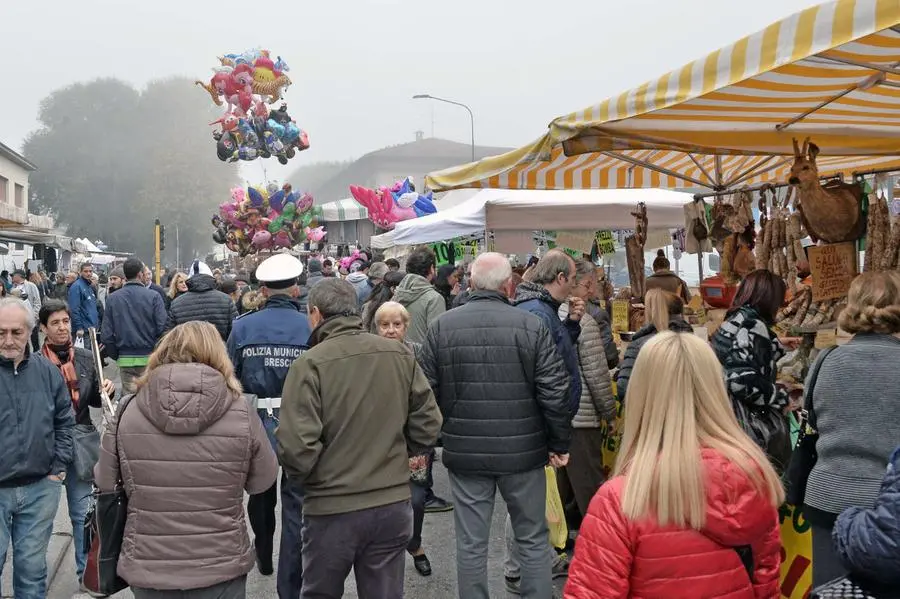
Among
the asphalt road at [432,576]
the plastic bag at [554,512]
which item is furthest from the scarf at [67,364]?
the plastic bag at [554,512]

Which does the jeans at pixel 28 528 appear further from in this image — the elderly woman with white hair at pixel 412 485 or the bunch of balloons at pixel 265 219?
the bunch of balloons at pixel 265 219

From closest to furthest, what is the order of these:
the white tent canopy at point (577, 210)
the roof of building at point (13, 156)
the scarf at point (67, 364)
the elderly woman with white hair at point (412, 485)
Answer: the scarf at point (67, 364)
the elderly woman with white hair at point (412, 485)
the white tent canopy at point (577, 210)
the roof of building at point (13, 156)

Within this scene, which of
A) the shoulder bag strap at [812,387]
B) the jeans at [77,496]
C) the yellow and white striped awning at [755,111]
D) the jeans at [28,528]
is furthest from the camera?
the jeans at [77,496]

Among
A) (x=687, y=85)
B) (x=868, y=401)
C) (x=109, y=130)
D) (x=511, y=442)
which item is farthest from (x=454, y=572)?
(x=109, y=130)

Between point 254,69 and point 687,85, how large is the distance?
1838 cm

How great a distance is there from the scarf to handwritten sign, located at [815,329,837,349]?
4.07 meters

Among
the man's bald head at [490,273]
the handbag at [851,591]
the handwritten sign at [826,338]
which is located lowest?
the handbag at [851,591]

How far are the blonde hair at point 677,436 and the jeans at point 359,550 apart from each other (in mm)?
1507

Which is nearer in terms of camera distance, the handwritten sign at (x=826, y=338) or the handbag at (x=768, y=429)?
the handbag at (x=768, y=429)

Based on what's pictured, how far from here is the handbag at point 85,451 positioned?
4.37m

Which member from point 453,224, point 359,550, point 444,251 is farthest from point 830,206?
point 444,251

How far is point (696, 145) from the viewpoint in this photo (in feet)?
16.0

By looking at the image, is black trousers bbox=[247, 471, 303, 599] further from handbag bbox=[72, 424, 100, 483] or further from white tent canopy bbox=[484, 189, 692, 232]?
white tent canopy bbox=[484, 189, 692, 232]

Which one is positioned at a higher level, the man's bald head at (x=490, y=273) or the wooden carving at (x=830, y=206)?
the wooden carving at (x=830, y=206)
